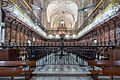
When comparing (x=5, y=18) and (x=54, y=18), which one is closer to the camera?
(x=5, y=18)

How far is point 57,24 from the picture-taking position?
49406mm

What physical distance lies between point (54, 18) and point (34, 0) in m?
21.8

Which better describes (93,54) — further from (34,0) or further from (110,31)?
(34,0)

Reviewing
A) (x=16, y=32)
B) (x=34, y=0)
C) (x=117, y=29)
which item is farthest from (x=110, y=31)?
(x=34, y=0)

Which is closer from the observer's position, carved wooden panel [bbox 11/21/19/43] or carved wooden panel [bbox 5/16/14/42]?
carved wooden panel [bbox 5/16/14/42]

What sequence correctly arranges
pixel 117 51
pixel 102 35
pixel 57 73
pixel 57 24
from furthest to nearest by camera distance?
pixel 57 24, pixel 102 35, pixel 117 51, pixel 57 73

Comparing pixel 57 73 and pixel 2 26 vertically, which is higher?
pixel 2 26

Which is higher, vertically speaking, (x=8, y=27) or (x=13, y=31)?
→ (x=8, y=27)

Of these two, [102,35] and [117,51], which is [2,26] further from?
[102,35]

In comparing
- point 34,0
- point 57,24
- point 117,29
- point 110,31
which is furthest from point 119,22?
point 57,24

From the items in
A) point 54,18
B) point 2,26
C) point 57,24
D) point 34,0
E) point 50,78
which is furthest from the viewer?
point 57,24

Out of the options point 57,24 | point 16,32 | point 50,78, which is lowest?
point 50,78

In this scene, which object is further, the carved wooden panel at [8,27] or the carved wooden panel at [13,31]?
the carved wooden panel at [13,31]

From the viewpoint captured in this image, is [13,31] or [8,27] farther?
[13,31]
